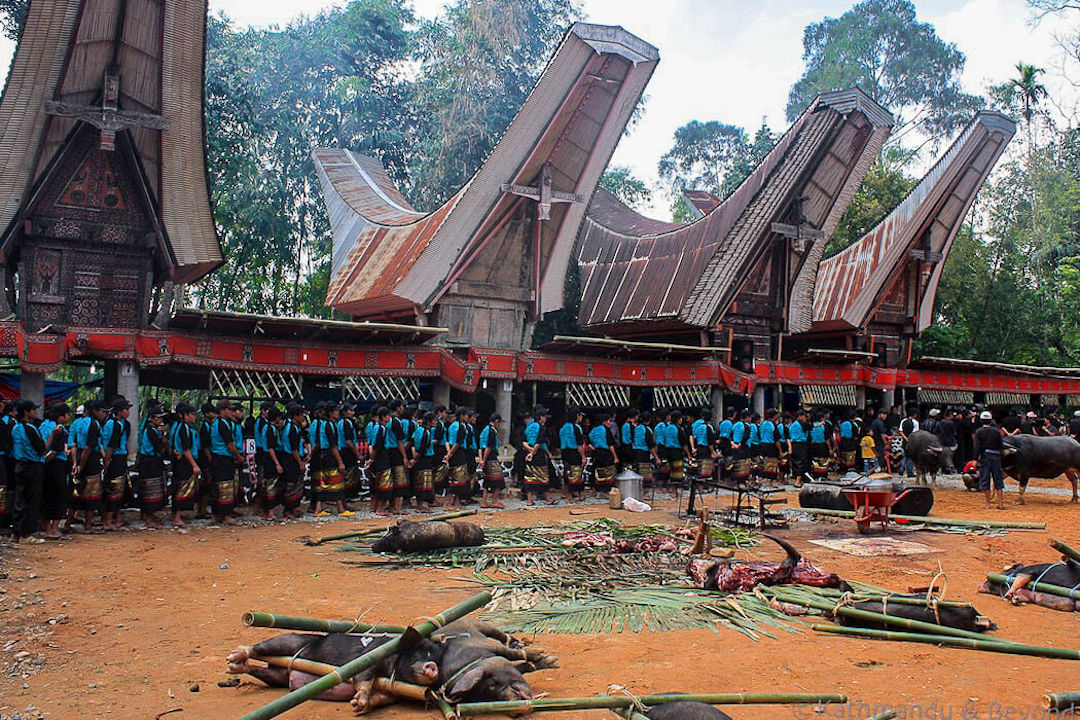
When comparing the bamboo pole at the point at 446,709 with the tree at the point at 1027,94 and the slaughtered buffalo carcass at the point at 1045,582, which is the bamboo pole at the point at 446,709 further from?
the tree at the point at 1027,94

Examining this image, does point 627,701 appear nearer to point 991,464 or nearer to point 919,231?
point 991,464

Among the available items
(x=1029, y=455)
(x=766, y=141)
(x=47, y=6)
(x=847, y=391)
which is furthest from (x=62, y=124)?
(x=766, y=141)

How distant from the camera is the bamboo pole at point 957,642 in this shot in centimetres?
508

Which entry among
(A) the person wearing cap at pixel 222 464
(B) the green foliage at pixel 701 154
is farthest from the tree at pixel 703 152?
(A) the person wearing cap at pixel 222 464

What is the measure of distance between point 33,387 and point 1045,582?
39.9ft

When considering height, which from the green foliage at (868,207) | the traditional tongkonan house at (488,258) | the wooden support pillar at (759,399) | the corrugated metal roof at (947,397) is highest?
the green foliage at (868,207)

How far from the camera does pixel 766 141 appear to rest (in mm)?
30812

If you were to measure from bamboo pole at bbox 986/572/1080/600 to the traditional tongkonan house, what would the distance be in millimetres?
9035

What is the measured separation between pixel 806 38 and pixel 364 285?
34212mm

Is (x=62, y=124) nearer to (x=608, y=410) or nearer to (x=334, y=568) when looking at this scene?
(x=334, y=568)

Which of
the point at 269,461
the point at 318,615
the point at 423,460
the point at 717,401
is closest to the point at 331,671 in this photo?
the point at 318,615

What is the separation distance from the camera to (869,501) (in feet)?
34.1

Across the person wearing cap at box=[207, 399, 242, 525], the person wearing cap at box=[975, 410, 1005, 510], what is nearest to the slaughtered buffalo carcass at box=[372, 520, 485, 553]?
the person wearing cap at box=[207, 399, 242, 525]

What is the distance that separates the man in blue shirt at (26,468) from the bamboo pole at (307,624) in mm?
5656
